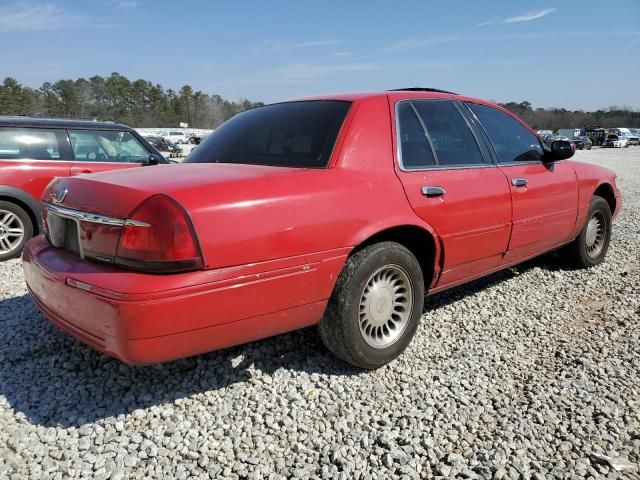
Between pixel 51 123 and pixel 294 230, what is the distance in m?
4.77

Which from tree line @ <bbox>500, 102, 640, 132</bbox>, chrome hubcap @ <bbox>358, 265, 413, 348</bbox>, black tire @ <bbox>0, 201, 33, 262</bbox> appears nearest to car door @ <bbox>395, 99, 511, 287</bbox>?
chrome hubcap @ <bbox>358, 265, 413, 348</bbox>

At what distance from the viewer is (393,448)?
2113mm

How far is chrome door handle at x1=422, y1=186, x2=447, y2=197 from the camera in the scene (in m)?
2.89

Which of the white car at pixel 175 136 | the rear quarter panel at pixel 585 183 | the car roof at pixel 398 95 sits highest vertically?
the car roof at pixel 398 95

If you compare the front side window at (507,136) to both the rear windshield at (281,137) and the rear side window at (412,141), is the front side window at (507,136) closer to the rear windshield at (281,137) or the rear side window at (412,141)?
the rear side window at (412,141)

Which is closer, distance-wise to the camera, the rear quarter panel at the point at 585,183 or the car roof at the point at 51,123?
the rear quarter panel at the point at 585,183

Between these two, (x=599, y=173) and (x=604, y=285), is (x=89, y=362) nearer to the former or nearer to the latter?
(x=604, y=285)

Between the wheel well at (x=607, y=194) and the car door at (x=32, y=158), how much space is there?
5.77 meters

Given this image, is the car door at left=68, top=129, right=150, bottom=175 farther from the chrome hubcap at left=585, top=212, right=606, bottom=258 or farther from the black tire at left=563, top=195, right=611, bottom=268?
the chrome hubcap at left=585, top=212, right=606, bottom=258

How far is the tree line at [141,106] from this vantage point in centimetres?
7931

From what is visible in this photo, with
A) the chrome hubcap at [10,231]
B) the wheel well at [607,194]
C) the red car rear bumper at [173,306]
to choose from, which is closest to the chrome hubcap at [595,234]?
the wheel well at [607,194]

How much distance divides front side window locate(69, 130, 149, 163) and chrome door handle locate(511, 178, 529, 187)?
15.4ft

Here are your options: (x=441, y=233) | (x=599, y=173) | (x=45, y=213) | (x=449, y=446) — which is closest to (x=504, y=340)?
(x=441, y=233)

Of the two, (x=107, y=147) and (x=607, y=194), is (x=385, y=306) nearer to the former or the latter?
(x=607, y=194)
